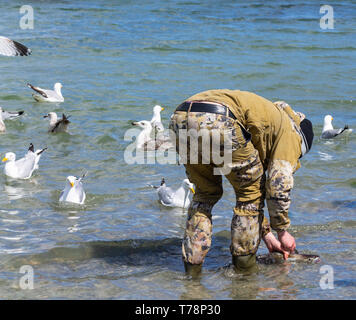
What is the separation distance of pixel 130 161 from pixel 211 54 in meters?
8.54

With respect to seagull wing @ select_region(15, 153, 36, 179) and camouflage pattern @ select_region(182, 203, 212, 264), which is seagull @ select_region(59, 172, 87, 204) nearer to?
seagull wing @ select_region(15, 153, 36, 179)

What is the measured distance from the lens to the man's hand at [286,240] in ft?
16.2

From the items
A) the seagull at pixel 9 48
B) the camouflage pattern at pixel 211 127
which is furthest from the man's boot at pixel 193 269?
the seagull at pixel 9 48

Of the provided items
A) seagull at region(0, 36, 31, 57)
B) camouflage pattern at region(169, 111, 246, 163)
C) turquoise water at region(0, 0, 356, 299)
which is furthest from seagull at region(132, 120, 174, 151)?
camouflage pattern at region(169, 111, 246, 163)

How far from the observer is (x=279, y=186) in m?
4.60

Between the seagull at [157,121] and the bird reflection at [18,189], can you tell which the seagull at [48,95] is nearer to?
the seagull at [157,121]

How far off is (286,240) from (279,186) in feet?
1.77

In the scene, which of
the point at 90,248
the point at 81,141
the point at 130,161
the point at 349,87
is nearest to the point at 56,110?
the point at 81,141

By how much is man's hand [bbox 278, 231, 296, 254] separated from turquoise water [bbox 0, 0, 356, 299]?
19 centimetres

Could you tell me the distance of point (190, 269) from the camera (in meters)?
4.96

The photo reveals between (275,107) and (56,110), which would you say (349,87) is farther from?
(275,107)

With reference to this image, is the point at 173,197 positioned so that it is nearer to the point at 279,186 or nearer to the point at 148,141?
the point at 279,186
